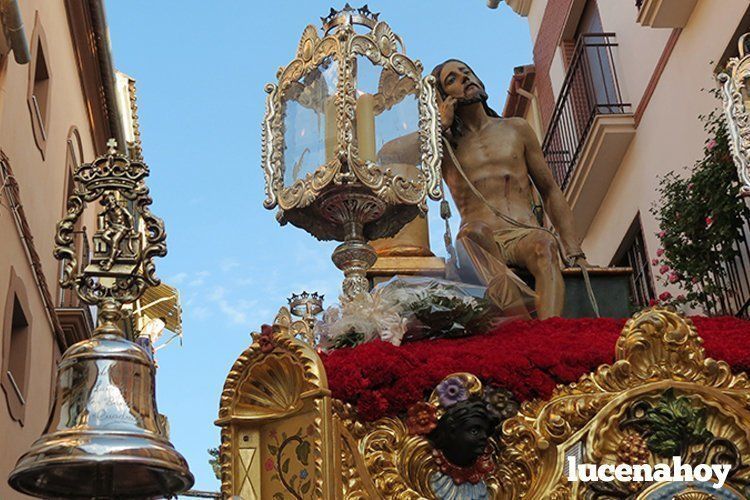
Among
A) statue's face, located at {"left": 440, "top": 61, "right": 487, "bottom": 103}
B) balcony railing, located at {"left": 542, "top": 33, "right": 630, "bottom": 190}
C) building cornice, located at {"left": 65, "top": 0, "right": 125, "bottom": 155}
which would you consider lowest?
statue's face, located at {"left": 440, "top": 61, "right": 487, "bottom": 103}

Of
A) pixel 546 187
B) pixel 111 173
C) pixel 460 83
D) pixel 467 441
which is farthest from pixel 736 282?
pixel 111 173

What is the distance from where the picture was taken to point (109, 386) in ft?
12.3

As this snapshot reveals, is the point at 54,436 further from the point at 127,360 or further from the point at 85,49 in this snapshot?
the point at 85,49

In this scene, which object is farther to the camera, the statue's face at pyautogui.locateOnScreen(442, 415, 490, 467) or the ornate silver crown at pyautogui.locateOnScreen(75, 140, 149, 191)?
the statue's face at pyautogui.locateOnScreen(442, 415, 490, 467)

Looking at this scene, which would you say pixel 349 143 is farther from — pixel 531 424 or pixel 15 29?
pixel 15 29

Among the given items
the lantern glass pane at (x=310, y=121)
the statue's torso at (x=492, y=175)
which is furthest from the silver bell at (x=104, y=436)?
the statue's torso at (x=492, y=175)

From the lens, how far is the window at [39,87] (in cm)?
1249

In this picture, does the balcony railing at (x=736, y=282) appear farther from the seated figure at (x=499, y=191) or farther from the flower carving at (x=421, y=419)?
the flower carving at (x=421, y=419)

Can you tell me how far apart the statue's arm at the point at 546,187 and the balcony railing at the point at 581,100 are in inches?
196

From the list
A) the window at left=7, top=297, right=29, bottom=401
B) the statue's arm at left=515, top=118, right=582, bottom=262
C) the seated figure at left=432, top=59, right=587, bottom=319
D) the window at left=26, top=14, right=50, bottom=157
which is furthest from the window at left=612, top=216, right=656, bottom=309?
the window at left=26, top=14, right=50, bottom=157

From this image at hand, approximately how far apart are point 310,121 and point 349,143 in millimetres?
464

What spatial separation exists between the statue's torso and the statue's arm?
0.19 ft

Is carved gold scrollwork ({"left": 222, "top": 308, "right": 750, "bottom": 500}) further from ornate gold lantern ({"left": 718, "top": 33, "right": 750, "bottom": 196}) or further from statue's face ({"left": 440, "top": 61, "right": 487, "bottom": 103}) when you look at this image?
statue's face ({"left": 440, "top": 61, "right": 487, "bottom": 103})

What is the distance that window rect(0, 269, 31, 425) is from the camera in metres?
11.1
